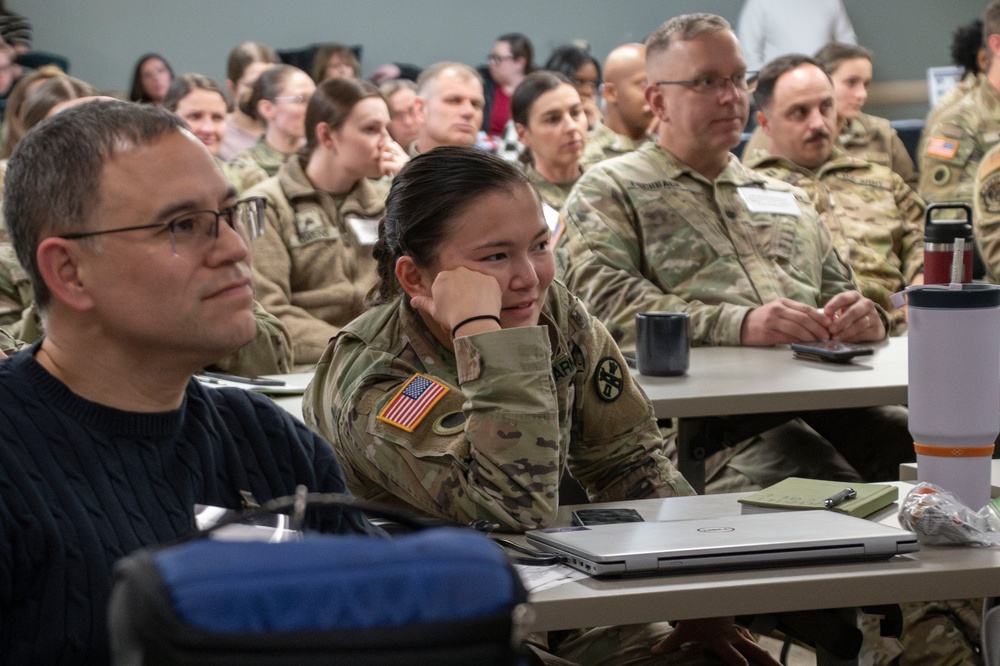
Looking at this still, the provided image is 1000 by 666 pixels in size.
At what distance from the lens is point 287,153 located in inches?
238

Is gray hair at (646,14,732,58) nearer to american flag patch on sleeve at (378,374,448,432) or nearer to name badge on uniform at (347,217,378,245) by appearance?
name badge on uniform at (347,217,378,245)

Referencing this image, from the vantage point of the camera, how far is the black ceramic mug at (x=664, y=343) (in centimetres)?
257

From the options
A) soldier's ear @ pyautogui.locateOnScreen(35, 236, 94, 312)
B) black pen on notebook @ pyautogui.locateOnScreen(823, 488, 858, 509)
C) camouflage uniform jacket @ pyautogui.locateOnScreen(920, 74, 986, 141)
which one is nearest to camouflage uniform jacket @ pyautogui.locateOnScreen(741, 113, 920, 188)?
camouflage uniform jacket @ pyautogui.locateOnScreen(920, 74, 986, 141)

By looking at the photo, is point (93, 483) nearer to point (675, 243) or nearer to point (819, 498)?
point (819, 498)

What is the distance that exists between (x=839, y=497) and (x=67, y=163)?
3.54 ft

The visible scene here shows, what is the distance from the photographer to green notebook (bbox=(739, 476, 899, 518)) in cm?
166

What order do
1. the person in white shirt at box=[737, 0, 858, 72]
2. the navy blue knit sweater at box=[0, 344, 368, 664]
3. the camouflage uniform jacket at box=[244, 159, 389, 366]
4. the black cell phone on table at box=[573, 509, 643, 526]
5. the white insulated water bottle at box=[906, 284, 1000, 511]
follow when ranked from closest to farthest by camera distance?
1. the navy blue knit sweater at box=[0, 344, 368, 664]
2. the white insulated water bottle at box=[906, 284, 1000, 511]
3. the black cell phone on table at box=[573, 509, 643, 526]
4. the camouflage uniform jacket at box=[244, 159, 389, 366]
5. the person in white shirt at box=[737, 0, 858, 72]

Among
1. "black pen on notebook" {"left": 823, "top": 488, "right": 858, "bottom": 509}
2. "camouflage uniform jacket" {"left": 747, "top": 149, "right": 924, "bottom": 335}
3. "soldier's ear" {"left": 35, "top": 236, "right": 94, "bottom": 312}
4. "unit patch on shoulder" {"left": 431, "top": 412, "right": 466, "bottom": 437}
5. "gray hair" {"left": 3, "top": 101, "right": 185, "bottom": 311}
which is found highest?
"gray hair" {"left": 3, "top": 101, "right": 185, "bottom": 311}

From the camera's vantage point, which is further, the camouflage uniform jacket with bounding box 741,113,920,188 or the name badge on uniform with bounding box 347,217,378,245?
the camouflage uniform jacket with bounding box 741,113,920,188

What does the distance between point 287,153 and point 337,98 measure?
169 cm

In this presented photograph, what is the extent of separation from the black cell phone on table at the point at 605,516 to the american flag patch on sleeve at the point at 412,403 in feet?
0.84

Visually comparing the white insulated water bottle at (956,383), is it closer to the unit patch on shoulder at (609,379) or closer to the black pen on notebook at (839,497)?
the black pen on notebook at (839,497)

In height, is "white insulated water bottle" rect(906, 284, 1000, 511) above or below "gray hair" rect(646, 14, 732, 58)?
below

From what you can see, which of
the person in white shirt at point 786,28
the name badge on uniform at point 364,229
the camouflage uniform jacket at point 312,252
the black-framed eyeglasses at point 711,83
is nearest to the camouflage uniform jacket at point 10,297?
the camouflage uniform jacket at point 312,252
